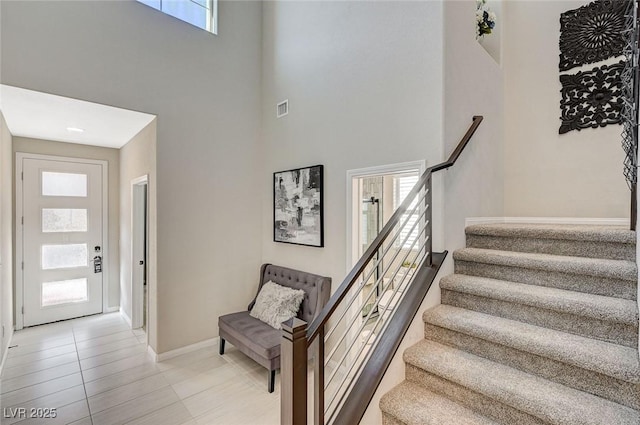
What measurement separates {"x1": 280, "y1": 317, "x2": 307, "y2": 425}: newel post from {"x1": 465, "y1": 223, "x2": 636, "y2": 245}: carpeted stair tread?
187 cm

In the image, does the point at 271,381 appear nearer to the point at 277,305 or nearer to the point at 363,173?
the point at 277,305

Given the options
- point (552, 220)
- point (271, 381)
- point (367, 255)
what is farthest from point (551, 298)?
point (271, 381)

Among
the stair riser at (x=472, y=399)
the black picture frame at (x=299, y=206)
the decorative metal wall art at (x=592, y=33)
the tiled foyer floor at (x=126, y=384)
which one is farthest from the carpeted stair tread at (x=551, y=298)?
the decorative metal wall art at (x=592, y=33)

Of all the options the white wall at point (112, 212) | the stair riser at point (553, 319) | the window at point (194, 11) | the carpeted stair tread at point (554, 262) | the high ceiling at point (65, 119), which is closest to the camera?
the stair riser at point (553, 319)

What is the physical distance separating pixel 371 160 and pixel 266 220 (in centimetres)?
191

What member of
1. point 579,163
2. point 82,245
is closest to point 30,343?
point 82,245

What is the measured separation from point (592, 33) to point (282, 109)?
10.8 ft

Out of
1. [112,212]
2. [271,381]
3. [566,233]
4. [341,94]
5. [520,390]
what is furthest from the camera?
[112,212]

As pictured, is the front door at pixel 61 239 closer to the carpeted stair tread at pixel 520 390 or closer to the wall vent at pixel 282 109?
the wall vent at pixel 282 109

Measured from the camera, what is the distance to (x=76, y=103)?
2.91 metres

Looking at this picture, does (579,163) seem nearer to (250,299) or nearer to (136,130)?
(250,299)

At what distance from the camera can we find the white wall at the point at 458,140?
7.33 feet

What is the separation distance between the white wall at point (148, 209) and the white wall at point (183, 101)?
0.11 m

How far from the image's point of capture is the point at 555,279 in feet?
6.42
